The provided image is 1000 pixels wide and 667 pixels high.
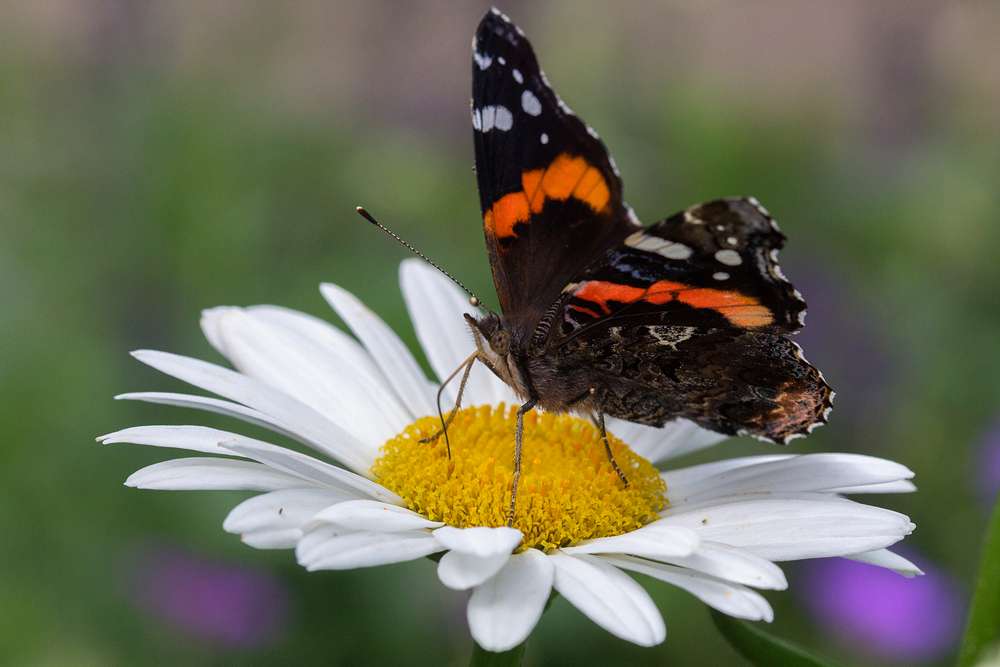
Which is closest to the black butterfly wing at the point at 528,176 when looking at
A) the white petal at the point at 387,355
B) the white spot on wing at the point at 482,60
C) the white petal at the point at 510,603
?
the white spot on wing at the point at 482,60

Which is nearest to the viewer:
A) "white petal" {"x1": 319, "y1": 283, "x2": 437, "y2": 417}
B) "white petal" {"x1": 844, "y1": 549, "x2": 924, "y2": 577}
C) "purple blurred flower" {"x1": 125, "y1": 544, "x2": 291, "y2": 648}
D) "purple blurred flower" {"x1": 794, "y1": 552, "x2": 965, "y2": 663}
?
"white petal" {"x1": 844, "y1": 549, "x2": 924, "y2": 577}

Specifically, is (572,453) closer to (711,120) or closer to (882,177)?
(711,120)

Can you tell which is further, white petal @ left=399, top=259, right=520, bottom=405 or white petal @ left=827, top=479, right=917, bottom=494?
white petal @ left=399, top=259, right=520, bottom=405

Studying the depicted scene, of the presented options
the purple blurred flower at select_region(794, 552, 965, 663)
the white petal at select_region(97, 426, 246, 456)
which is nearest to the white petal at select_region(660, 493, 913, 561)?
the white petal at select_region(97, 426, 246, 456)

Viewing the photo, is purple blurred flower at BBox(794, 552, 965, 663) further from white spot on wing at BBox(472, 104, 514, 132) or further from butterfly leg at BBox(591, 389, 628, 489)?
white spot on wing at BBox(472, 104, 514, 132)

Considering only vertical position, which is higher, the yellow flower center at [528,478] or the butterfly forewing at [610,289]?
the butterfly forewing at [610,289]

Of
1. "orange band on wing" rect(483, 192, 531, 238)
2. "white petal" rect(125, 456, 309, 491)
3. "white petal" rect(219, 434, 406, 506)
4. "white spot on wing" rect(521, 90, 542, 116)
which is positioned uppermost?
"white spot on wing" rect(521, 90, 542, 116)

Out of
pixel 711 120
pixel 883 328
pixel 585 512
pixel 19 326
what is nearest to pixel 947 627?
pixel 883 328

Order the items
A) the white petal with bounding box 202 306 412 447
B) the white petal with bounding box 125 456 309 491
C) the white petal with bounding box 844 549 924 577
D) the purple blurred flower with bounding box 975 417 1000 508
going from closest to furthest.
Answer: the white petal with bounding box 125 456 309 491, the white petal with bounding box 844 549 924 577, the white petal with bounding box 202 306 412 447, the purple blurred flower with bounding box 975 417 1000 508

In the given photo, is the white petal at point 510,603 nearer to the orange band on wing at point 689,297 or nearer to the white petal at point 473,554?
the white petal at point 473,554
